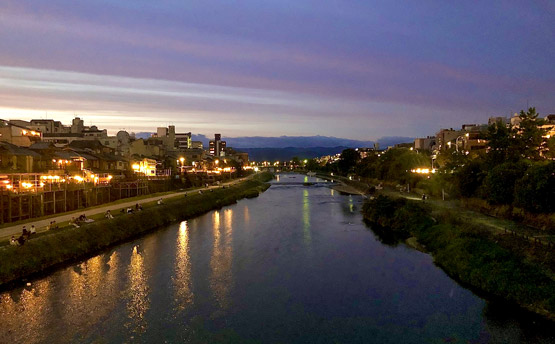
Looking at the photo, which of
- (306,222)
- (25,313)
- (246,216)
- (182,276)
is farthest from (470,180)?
(25,313)

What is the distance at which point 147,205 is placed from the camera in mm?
42375

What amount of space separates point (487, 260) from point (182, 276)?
1596 centimetres

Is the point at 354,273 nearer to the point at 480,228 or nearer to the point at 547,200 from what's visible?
the point at 480,228

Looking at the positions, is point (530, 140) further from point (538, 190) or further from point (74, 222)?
point (74, 222)

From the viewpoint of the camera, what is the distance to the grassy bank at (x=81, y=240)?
837 inches

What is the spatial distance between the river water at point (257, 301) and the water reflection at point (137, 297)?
5 centimetres

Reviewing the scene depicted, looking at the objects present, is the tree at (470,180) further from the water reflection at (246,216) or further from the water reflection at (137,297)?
the water reflection at (137,297)

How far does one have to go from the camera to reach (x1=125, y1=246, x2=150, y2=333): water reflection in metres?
16.7

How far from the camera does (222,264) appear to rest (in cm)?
2539

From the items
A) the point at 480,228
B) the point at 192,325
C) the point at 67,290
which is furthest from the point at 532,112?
the point at 67,290

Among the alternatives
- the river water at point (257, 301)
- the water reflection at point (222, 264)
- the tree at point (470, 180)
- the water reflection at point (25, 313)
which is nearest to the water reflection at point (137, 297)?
the river water at point (257, 301)

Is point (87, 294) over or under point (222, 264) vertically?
over

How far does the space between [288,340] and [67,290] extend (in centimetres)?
1144

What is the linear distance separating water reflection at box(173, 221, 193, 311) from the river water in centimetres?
6
